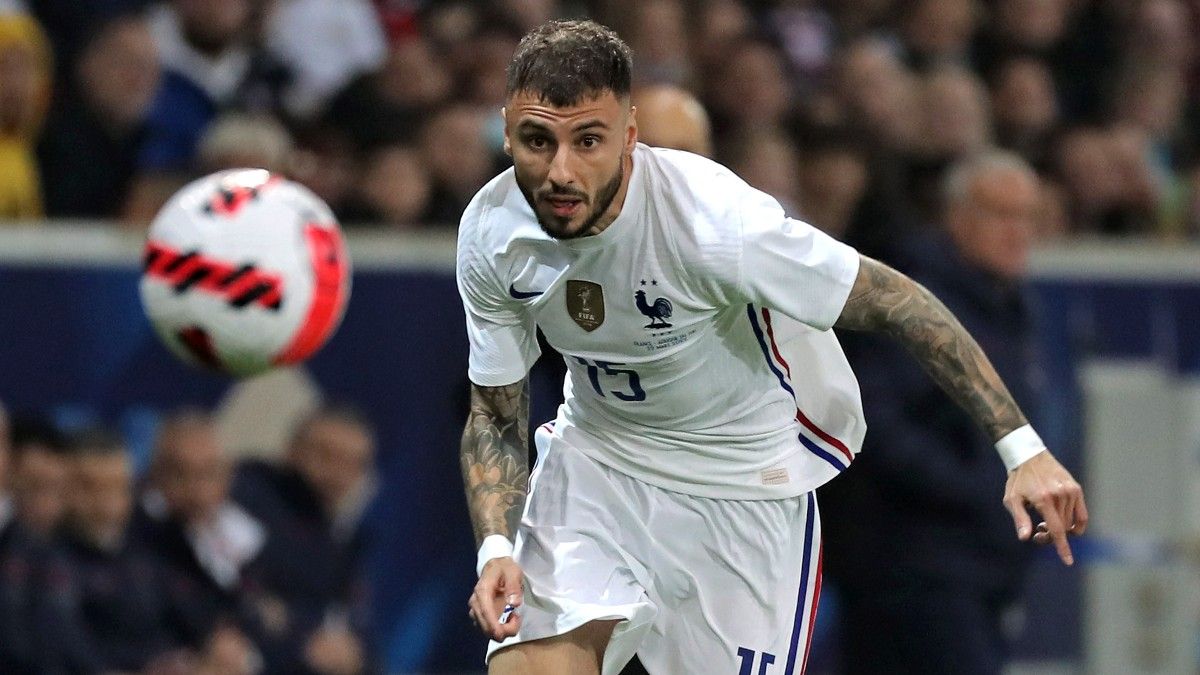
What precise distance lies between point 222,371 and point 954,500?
216cm

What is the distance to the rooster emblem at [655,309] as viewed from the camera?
3.76 m

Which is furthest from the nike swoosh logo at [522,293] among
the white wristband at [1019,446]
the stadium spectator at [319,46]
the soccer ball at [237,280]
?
the stadium spectator at [319,46]

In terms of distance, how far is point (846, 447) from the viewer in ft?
13.9

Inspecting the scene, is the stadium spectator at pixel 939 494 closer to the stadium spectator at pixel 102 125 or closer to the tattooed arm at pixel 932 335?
the tattooed arm at pixel 932 335

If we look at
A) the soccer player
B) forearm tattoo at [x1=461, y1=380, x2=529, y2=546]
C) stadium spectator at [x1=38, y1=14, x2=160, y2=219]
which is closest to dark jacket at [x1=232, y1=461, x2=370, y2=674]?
stadium spectator at [x1=38, y1=14, x2=160, y2=219]

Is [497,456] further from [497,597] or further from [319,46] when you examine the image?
[319,46]

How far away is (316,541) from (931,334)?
3.63m

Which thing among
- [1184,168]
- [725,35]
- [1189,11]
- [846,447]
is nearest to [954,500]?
[846,447]

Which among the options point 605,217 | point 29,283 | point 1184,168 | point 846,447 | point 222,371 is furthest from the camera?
point 1184,168

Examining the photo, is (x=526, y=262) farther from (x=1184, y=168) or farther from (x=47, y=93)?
(x=1184, y=168)

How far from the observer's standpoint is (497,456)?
13.0 ft

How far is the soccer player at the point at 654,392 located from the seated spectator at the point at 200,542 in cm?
263

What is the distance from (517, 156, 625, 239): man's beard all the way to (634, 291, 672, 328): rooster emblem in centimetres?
16

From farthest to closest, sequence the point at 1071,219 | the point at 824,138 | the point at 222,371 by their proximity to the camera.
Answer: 1. the point at 1071,219
2. the point at 824,138
3. the point at 222,371
